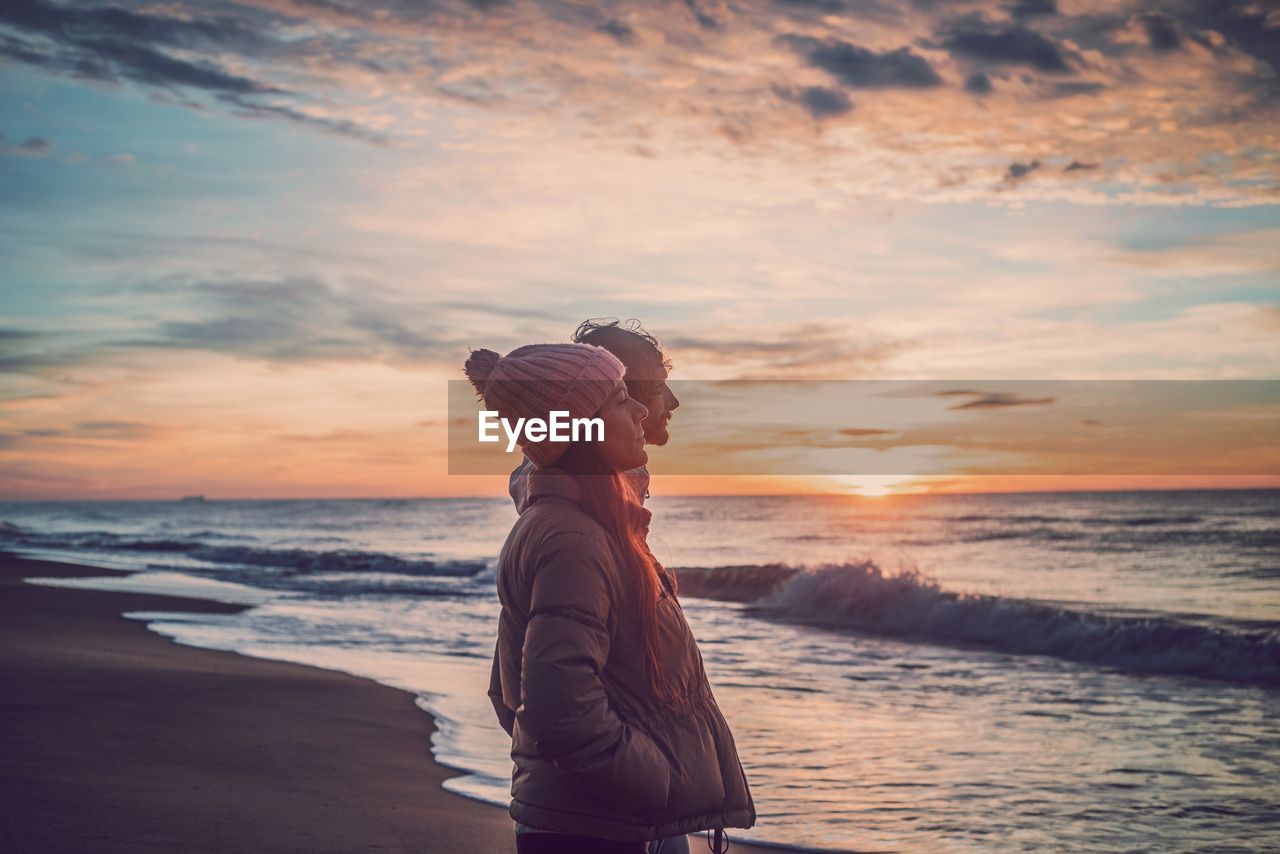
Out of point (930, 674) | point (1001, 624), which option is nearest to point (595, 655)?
point (930, 674)

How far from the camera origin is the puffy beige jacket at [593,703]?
190 centimetres

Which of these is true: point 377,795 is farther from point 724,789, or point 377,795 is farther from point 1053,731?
point 1053,731

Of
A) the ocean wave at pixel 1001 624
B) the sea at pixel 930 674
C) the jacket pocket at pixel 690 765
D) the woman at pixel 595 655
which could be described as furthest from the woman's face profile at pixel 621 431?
the ocean wave at pixel 1001 624

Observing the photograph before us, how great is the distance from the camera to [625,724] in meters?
2.02

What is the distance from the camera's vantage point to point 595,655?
75.7 inches

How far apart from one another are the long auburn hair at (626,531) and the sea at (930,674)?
140 inches

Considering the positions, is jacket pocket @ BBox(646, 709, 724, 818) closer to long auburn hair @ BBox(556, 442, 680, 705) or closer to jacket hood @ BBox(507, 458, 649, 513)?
long auburn hair @ BBox(556, 442, 680, 705)

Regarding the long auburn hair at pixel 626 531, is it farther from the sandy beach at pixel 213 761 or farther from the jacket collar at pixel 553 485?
the sandy beach at pixel 213 761

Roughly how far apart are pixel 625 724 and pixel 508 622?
1.11ft

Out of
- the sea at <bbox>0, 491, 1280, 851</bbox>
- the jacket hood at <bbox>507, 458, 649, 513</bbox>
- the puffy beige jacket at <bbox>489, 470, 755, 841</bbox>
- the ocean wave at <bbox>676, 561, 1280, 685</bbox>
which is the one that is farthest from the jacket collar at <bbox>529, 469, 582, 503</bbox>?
the ocean wave at <bbox>676, 561, 1280, 685</bbox>

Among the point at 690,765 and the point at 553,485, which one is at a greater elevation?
the point at 553,485

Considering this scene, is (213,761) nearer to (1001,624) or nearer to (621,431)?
(621,431)

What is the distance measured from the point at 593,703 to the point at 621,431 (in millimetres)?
557

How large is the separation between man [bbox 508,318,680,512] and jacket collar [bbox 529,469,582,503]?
233mm
